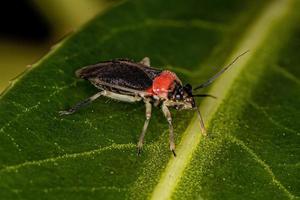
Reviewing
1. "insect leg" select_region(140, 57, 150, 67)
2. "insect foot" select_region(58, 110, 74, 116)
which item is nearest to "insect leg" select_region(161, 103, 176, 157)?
"insect leg" select_region(140, 57, 150, 67)

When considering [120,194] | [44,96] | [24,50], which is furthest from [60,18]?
[120,194]

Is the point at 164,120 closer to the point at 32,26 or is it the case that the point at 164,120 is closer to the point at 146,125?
the point at 146,125

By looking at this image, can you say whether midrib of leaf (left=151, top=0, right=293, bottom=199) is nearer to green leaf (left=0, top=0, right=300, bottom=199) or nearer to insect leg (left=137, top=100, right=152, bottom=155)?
green leaf (left=0, top=0, right=300, bottom=199)

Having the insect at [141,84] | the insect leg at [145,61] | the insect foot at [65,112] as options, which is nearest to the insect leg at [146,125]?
the insect at [141,84]

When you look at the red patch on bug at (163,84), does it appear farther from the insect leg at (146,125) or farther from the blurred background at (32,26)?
the blurred background at (32,26)

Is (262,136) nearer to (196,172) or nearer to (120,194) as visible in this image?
(196,172)
